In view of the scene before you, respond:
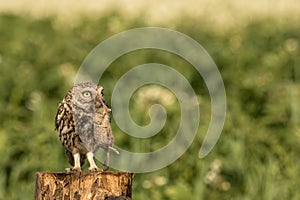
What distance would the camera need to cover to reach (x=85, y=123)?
18.6 feet

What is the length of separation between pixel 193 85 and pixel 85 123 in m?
6.87

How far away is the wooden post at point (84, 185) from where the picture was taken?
5.67 m

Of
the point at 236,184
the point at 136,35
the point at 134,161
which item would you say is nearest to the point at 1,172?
the point at 134,161

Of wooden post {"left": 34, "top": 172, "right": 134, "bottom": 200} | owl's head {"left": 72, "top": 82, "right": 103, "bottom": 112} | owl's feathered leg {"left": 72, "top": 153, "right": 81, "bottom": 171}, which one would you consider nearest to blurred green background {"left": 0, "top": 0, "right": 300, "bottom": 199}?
owl's feathered leg {"left": 72, "top": 153, "right": 81, "bottom": 171}

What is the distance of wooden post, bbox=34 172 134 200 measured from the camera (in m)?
5.67

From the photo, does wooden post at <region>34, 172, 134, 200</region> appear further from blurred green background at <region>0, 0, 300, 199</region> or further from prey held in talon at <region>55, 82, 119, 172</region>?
blurred green background at <region>0, 0, 300, 199</region>

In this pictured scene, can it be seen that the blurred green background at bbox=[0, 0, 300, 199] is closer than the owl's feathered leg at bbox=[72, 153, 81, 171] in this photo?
No

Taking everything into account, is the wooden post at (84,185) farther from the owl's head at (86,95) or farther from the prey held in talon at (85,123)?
the owl's head at (86,95)

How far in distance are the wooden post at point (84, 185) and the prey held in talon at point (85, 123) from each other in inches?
2.0

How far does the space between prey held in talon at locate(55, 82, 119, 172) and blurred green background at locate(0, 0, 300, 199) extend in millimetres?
2681

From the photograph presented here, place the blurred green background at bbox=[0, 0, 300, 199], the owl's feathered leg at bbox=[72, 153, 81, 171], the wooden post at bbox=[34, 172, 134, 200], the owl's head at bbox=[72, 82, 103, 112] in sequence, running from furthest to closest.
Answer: the blurred green background at bbox=[0, 0, 300, 199] < the owl's feathered leg at bbox=[72, 153, 81, 171] < the wooden post at bbox=[34, 172, 134, 200] < the owl's head at bbox=[72, 82, 103, 112]

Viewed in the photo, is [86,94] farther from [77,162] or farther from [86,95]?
[77,162]

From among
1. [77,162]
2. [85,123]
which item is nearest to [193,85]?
[77,162]

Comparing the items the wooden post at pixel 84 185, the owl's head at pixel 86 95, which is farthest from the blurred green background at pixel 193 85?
the owl's head at pixel 86 95
